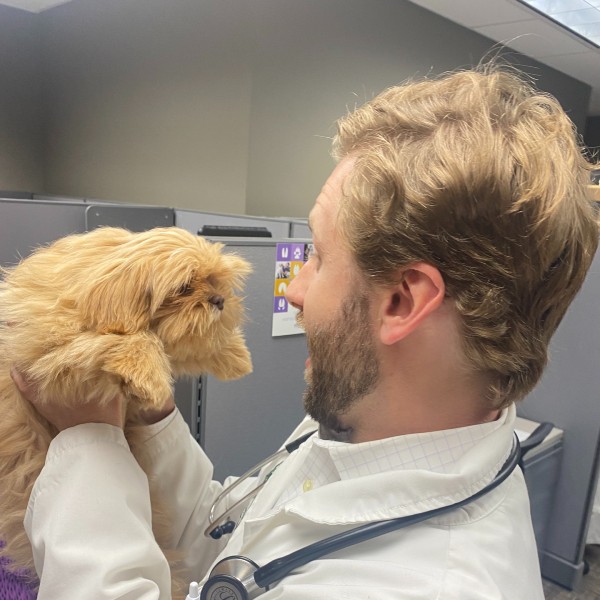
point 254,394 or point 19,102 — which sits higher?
point 19,102

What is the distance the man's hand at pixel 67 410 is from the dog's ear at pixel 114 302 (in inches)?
4.8

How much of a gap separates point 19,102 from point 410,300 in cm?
699

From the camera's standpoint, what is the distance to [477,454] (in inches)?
26.4

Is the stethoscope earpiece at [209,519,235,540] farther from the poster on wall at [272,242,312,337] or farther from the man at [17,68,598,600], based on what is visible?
the poster on wall at [272,242,312,337]

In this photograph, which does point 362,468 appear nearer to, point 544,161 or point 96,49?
point 544,161

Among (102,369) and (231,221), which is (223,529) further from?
(231,221)

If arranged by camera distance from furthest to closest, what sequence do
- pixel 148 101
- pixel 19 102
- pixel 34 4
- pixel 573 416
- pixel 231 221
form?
pixel 19 102, pixel 34 4, pixel 148 101, pixel 231 221, pixel 573 416

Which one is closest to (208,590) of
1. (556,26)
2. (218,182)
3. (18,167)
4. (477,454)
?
(477,454)

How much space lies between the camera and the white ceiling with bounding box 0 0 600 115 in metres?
4.48

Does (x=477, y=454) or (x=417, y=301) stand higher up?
(x=417, y=301)

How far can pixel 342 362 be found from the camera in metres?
0.74

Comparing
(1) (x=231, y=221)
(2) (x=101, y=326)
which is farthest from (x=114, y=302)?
(1) (x=231, y=221)

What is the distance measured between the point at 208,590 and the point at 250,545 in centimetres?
8

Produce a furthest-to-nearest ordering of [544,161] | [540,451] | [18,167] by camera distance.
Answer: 1. [18,167]
2. [540,451]
3. [544,161]
